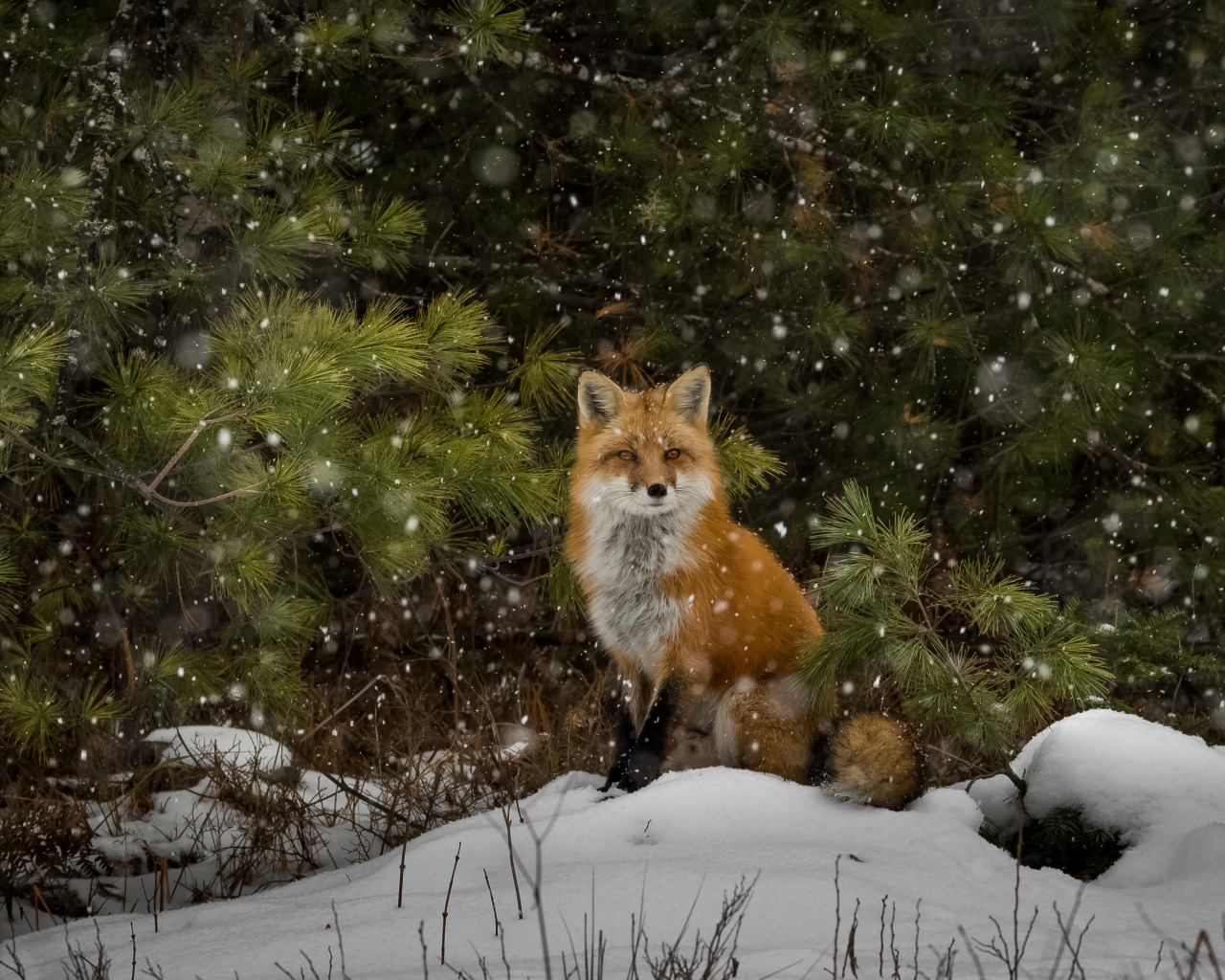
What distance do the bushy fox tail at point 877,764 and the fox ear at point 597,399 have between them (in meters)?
1.41

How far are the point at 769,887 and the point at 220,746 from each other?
114 inches

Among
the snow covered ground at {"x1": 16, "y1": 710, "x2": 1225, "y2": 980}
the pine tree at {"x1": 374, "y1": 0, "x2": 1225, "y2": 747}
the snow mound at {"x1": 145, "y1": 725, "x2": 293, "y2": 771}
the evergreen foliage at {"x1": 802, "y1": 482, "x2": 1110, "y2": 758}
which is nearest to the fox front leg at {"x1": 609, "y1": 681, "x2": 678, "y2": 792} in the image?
the snow covered ground at {"x1": 16, "y1": 710, "x2": 1225, "y2": 980}

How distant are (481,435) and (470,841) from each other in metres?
1.61

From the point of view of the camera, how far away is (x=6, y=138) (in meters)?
4.48

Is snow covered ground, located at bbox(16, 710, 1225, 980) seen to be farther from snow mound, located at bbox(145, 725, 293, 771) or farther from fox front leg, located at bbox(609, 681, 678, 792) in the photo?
snow mound, located at bbox(145, 725, 293, 771)

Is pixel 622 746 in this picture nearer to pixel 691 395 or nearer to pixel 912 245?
pixel 691 395

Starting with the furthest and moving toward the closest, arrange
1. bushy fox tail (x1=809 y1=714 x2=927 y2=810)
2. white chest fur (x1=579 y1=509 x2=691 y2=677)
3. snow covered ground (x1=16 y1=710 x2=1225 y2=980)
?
white chest fur (x1=579 y1=509 x2=691 y2=677)
bushy fox tail (x1=809 y1=714 x2=927 y2=810)
snow covered ground (x1=16 y1=710 x2=1225 y2=980)

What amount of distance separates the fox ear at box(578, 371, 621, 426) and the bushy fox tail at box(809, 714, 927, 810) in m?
1.41

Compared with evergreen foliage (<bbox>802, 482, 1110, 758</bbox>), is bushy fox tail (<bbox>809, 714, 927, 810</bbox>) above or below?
below

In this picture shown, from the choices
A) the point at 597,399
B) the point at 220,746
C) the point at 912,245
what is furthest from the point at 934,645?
the point at 220,746

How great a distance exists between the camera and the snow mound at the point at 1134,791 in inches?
120

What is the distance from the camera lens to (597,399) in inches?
158

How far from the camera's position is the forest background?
13.1 ft

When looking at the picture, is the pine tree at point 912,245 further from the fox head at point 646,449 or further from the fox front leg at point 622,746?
the fox front leg at point 622,746
